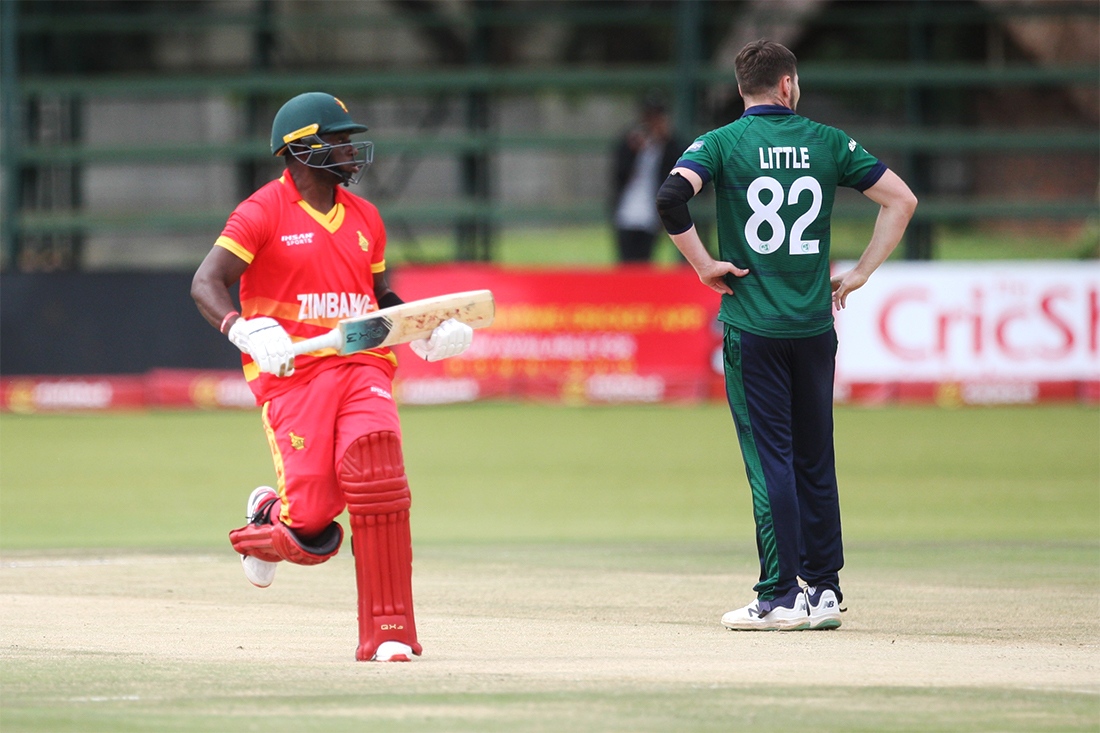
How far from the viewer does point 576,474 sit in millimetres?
13070

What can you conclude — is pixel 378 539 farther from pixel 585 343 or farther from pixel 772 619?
pixel 585 343

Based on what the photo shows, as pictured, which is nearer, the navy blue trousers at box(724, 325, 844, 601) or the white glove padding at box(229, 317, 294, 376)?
the white glove padding at box(229, 317, 294, 376)

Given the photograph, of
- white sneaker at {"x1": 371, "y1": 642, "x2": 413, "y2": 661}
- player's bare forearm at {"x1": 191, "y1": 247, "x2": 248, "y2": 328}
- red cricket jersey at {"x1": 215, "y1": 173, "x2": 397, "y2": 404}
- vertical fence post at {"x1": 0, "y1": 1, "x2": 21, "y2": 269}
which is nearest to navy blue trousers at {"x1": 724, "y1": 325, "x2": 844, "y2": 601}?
red cricket jersey at {"x1": 215, "y1": 173, "x2": 397, "y2": 404}

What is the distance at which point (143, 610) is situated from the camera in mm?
7188

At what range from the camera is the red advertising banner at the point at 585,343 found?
17.6 metres

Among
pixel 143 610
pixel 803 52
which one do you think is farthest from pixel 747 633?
pixel 803 52

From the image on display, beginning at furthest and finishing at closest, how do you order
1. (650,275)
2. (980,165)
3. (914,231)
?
(980,165) < (914,231) < (650,275)

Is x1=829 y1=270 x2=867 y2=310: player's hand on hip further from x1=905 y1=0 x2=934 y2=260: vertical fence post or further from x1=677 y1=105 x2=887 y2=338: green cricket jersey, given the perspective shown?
x1=905 y1=0 x2=934 y2=260: vertical fence post

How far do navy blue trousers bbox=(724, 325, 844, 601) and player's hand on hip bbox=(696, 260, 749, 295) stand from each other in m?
0.17

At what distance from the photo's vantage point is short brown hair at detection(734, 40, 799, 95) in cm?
680

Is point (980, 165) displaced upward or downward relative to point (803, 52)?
downward

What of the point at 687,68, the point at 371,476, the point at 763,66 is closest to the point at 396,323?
the point at 371,476

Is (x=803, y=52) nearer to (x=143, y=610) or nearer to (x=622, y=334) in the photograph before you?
(x=622, y=334)

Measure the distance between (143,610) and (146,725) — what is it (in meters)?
2.51
